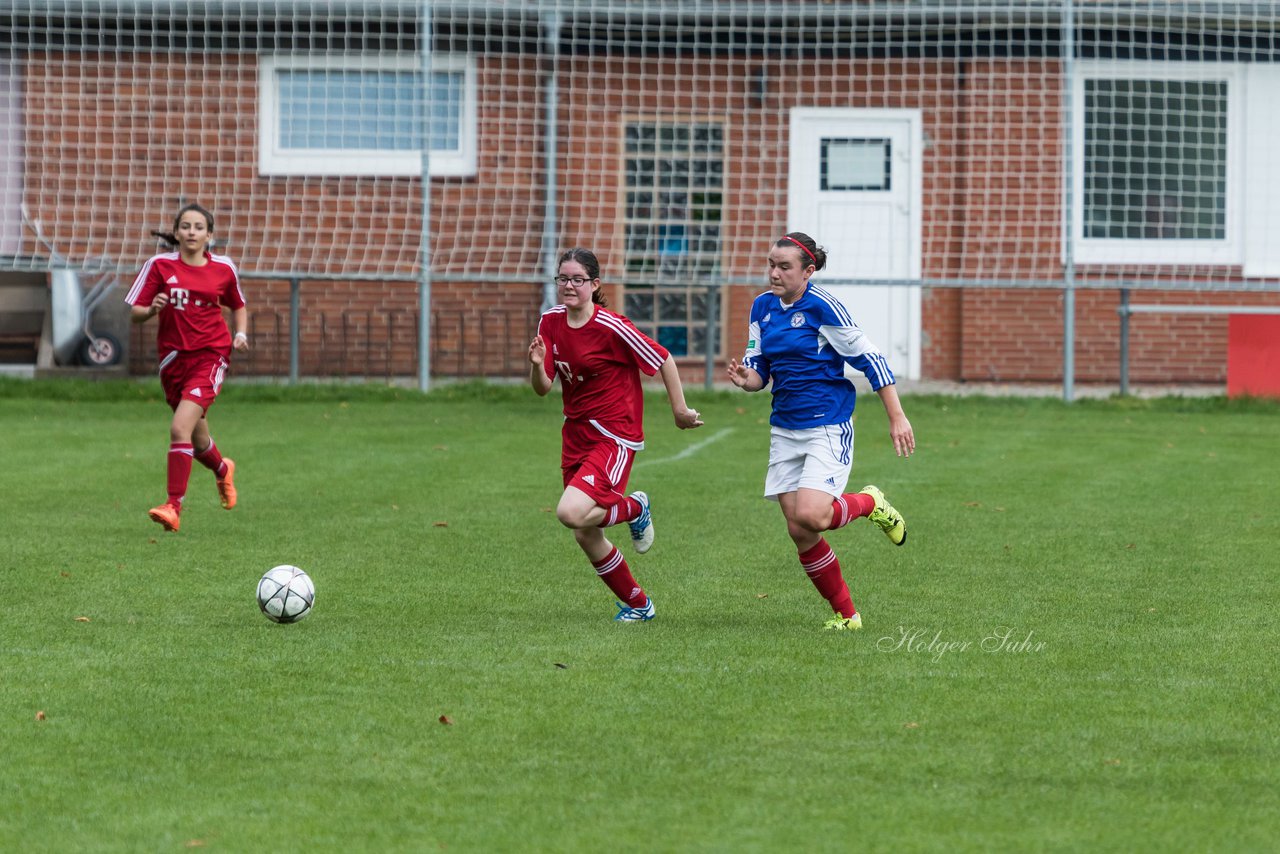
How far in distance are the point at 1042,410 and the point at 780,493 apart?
32.9 feet

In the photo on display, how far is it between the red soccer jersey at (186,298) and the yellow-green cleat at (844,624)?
15.6ft

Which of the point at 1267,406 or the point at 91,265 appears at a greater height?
the point at 91,265

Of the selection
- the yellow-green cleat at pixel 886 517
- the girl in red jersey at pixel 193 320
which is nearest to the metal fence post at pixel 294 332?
the girl in red jersey at pixel 193 320

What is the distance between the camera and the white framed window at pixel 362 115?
1867cm

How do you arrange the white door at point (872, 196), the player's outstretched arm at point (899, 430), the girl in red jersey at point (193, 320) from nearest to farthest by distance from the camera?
the player's outstretched arm at point (899, 430), the girl in red jersey at point (193, 320), the white door at point (872, 196)

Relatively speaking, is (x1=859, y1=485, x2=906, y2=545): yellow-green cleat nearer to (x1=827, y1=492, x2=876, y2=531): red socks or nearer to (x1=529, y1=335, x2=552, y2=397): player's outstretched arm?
(x1=827, y1=492, x2=876, y2=531): red socks

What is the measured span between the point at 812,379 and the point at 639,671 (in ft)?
5.15

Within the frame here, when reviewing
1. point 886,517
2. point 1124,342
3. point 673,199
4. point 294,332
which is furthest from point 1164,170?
point 886,517

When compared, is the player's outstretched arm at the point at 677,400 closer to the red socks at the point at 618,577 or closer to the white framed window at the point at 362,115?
the red socks at the point at 618,577

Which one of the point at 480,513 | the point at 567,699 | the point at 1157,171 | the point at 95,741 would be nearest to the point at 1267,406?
the point at 1157,171

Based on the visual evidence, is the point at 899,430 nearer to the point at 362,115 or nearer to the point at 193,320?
the point at 193,320

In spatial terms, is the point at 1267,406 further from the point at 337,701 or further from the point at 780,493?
the point at 337,701

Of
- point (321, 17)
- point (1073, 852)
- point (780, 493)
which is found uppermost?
point (321, 17)

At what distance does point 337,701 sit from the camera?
19.1ft
